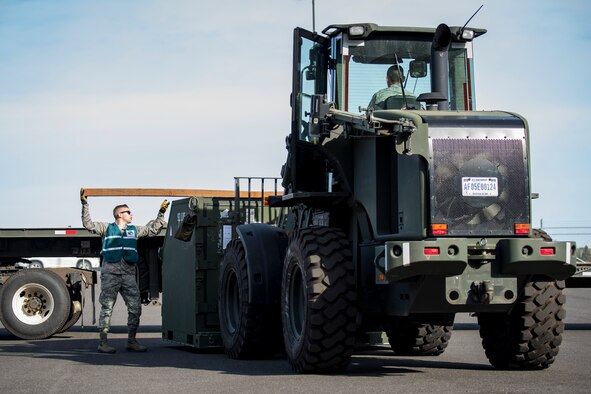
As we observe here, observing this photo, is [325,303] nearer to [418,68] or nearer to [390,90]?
[390,90]

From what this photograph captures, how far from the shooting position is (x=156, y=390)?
9.56 meters

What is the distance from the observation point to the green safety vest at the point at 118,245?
14133 mm

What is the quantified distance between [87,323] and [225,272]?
10.3 meters

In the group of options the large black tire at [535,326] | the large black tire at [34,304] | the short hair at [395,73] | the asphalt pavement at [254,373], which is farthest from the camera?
the large black tire at [34,304]

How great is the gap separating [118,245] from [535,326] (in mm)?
5642

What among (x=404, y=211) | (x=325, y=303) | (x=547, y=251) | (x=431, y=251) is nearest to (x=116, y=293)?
(x=325, y=303)

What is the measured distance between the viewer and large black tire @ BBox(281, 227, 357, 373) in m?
10.4

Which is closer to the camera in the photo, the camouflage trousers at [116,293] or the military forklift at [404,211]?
the military forklift at [404,211]

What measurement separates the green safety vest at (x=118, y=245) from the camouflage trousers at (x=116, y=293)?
20 centimetres

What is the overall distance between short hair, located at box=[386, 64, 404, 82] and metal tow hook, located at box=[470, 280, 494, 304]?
268 cm

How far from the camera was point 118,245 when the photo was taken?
46.4 ft

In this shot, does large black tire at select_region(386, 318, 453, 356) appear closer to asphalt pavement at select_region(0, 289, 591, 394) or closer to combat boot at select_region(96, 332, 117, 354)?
asphalt pavement at select_region(0, 289, 591, 394)

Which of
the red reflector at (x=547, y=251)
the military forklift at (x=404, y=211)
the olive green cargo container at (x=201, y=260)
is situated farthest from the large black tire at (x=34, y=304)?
the red reflector at (x=547, y=251)

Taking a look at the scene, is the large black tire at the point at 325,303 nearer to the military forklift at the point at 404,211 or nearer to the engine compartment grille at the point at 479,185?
the military forklift at the point at 404,211
